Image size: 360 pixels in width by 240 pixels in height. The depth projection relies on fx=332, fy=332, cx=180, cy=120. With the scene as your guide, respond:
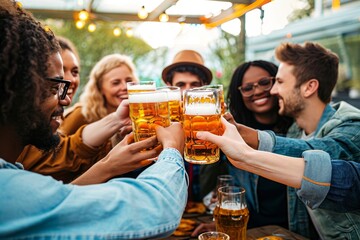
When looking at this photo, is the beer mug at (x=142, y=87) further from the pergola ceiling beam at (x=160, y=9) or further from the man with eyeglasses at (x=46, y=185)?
the pergola ceiling beam at (x=160, y=9)

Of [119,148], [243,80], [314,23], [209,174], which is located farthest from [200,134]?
[314,23]

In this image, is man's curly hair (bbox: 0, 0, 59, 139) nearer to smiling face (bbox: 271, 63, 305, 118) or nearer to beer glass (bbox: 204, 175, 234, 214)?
beer glass (bbox: 204, 175, 234, 214)

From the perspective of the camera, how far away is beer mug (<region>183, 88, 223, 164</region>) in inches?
54.4

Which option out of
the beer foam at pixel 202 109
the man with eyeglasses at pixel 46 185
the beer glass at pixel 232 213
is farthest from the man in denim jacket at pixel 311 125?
the man with eyeglasses at pixel 46 185

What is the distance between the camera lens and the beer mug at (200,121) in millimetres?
1381

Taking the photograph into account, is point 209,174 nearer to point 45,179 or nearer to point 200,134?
point 200,134

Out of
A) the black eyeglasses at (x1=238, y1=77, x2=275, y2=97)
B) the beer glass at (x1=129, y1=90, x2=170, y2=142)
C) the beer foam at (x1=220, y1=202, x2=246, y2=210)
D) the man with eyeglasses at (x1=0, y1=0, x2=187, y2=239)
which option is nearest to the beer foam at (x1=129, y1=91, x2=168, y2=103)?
the beer glass at (x1=129, y1=90, x2=170, y2=142)

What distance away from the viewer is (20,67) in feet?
3.21

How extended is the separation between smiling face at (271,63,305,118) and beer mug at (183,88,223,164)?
3.62 ft

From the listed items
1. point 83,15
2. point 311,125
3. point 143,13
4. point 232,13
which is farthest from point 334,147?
point 83,15

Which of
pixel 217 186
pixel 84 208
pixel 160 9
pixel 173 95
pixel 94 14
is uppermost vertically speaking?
pixel 94 14

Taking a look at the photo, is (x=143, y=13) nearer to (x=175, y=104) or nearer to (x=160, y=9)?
(x=160, y=9)

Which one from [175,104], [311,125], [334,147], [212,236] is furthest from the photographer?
[311,125]

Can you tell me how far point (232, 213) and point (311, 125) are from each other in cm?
114
